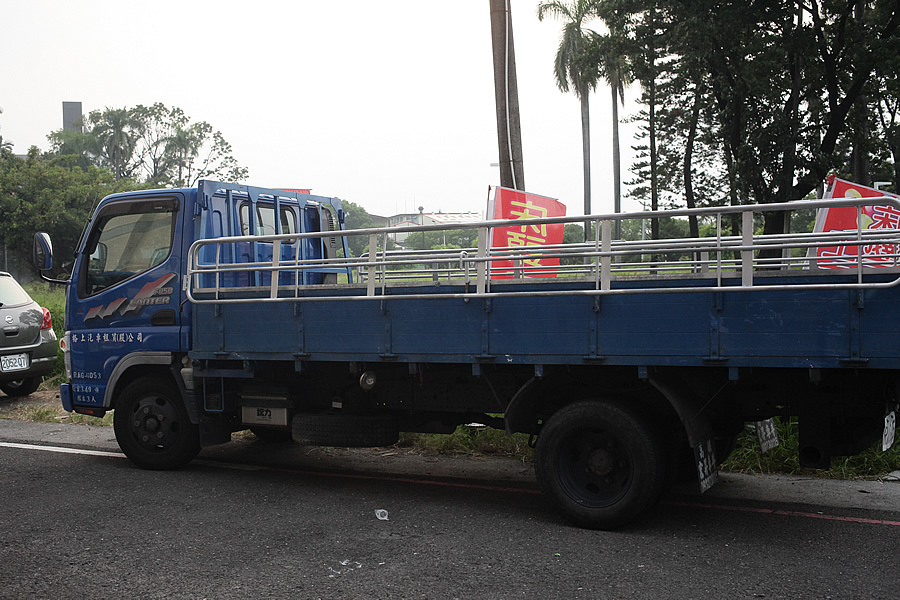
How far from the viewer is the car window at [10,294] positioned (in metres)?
11.2

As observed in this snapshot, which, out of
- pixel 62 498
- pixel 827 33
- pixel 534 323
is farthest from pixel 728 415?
pixel 827 33

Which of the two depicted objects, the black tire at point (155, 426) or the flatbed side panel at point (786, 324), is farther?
the black tire at point (155, 426)

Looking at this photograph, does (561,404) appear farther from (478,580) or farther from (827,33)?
Answer: (827,33)

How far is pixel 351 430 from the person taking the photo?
667 centimetres

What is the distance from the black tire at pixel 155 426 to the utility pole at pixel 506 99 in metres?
6.51

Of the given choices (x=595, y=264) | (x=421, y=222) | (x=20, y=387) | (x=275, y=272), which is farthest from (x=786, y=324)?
(x=421, y=222)

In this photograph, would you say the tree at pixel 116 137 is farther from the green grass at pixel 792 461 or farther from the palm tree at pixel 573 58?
the green grass at pixel 792 461

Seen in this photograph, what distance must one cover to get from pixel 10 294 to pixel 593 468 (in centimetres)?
915

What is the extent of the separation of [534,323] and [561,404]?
0.78 meters

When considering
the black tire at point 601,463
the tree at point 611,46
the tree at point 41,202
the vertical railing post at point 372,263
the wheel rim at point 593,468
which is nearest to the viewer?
the black tire at point 601,463

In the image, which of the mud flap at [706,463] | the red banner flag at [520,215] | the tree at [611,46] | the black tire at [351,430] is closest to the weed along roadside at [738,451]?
the mud flap at [706,463]

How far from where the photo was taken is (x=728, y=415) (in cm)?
563

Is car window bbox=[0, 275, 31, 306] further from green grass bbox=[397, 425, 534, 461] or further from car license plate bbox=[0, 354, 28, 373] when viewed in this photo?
green grass bbox=[397, 425, 534, 461]

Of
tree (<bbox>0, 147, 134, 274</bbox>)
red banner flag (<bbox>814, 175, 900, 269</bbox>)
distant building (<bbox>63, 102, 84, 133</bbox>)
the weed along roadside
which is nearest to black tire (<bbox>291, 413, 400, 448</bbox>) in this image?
the weed along roadside
